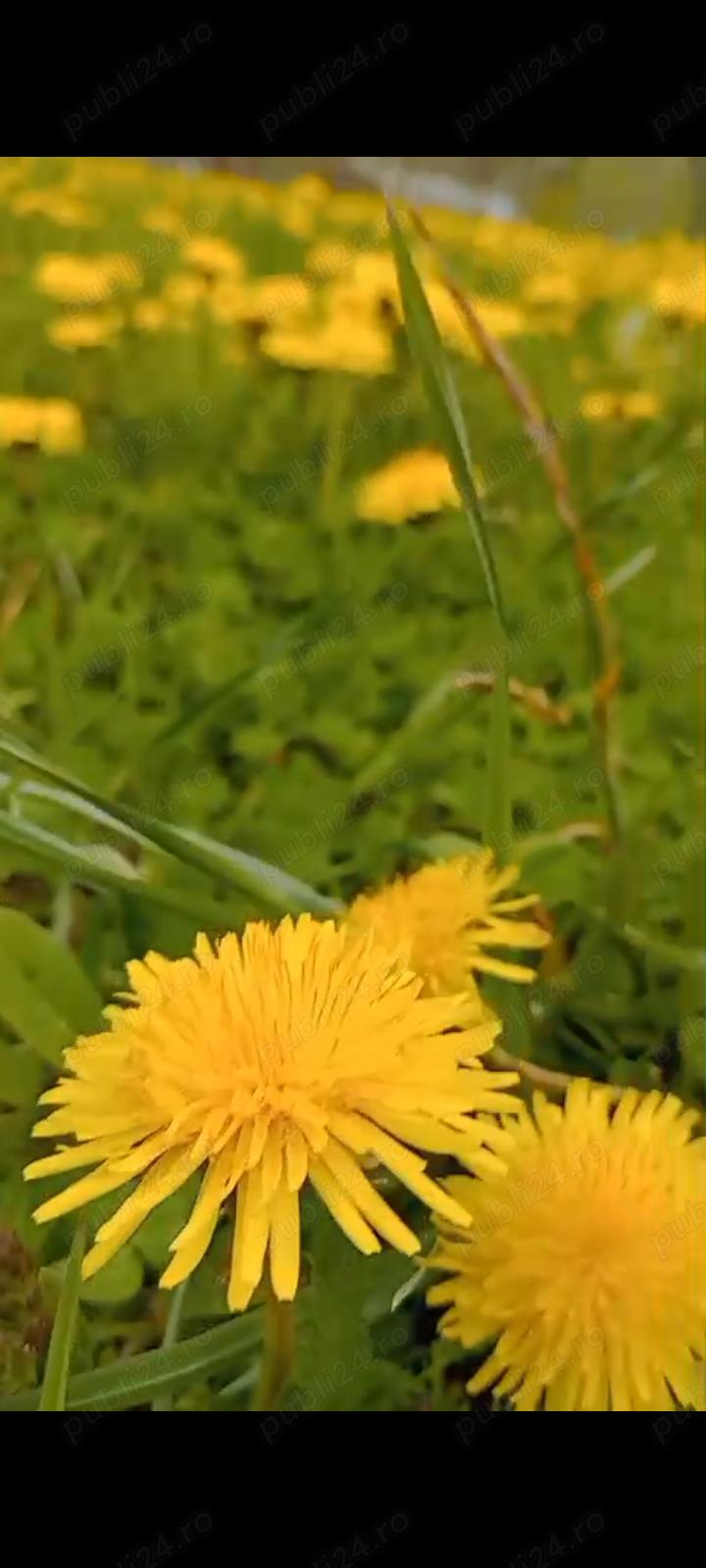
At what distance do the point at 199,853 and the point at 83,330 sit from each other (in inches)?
46.2

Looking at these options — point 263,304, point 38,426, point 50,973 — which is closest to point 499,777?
point 50,973

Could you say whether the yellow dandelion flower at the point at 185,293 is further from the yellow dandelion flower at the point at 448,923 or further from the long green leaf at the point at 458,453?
the yellow dandelion flower at the point at 448,923

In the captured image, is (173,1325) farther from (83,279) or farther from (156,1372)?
(83,279)

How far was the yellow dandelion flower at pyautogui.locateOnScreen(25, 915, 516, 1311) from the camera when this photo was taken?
412mm

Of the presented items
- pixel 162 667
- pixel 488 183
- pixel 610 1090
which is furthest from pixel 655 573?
pixel 488 183

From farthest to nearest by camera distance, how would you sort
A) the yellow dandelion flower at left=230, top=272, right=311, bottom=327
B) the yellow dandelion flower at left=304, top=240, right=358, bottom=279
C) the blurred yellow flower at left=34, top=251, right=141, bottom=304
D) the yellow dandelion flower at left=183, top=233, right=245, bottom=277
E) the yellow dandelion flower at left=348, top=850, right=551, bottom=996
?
the yellow dandelion flower at left=304, top=240, right=358, bottom=279
the yellow dandelion flower at left=183, top=233, right=245, bottom=277
the blurred yellow flower at left=34, top=251, right=141, bottom=304
the yellow dandelion flower at left=230, top=272, right=311, bottom=327
the yellow dandelion flower at left=348, top=850, right=551, bottom=996

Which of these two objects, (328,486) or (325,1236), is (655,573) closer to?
(328,486)

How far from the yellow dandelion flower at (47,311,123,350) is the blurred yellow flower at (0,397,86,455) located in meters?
0.25

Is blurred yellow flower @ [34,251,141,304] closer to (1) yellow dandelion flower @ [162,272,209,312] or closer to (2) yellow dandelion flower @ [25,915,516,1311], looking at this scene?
(1) yellow dandelion flower @ [162,272,209,312]

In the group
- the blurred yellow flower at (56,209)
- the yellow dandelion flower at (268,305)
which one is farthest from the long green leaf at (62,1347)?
the blurred yellow flower at (56,209)

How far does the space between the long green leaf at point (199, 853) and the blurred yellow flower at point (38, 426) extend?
75cm

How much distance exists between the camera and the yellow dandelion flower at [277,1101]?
412 millimetres

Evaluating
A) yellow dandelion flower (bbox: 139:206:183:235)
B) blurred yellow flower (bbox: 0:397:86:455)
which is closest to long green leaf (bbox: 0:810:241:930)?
blurred yellow flower (bbox: 0:397:86:455)

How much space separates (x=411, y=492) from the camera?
1201mm
